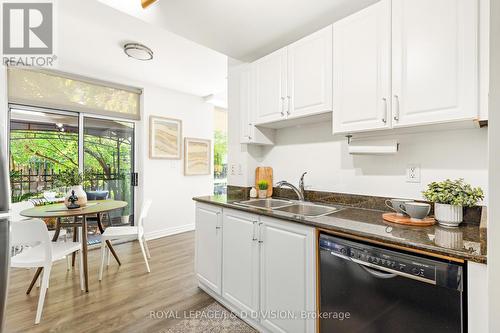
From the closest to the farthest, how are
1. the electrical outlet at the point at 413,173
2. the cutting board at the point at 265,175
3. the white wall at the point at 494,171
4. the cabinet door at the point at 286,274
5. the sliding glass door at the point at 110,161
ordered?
the white wall at the point at 494,171 → the cabinet door at the point at 286,274 → the electrical outlet at the point at 413,173 → the cutting board at the point at 265,175 → the sliding glass door at the point at 110,161

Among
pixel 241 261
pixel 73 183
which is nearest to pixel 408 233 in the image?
pixel 241 261

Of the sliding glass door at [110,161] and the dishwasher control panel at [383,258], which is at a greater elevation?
the sliding glass door at [110,161]

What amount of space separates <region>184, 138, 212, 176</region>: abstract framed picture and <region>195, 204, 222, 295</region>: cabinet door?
2.29 meters

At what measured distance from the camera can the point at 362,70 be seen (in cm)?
158

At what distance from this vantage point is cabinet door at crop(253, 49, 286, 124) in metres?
2.07

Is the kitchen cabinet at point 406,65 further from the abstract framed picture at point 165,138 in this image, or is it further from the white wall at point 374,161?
the abstract framed picture at point 165,138

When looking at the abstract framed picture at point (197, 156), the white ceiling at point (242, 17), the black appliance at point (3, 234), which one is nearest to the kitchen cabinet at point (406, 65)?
the white ceiling at point (242, 17)

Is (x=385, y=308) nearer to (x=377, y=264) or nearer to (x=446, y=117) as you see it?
(x=377, y=264)

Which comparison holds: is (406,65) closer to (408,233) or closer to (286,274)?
(408,233)

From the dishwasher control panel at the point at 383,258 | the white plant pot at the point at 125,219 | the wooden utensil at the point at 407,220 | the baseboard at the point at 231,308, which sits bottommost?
the baseboard at the point at 231,308

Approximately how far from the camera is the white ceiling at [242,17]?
5.65ft

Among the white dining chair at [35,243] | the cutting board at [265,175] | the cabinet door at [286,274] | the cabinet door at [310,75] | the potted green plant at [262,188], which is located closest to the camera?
the cabinet door at [286,274]

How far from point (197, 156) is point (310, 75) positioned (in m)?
3.24

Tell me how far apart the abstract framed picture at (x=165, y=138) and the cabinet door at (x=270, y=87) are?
2.39m
